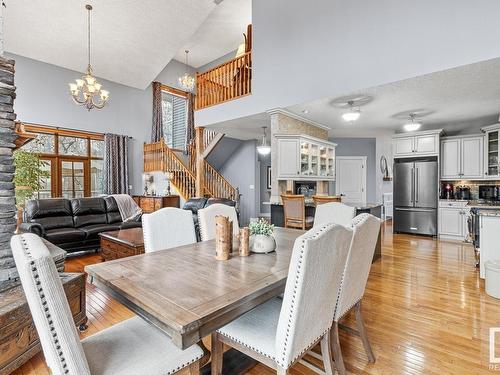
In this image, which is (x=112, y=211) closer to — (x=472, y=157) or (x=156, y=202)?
(x=156, y=202)

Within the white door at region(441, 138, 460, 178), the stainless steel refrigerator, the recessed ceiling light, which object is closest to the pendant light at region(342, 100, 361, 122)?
the recessed ceiling light

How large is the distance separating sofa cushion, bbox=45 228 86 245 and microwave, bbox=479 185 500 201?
26.6 feet

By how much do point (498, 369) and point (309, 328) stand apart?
1.61m

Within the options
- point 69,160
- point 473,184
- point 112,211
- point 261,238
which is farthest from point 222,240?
point 69,160

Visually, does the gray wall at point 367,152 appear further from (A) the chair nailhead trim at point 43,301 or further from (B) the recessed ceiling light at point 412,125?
(A) the chair nailhead trim at point 43,301

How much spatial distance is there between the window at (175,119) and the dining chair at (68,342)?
9.29 metres

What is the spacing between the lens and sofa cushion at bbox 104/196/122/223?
5.56m

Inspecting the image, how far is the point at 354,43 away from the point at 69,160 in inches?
294

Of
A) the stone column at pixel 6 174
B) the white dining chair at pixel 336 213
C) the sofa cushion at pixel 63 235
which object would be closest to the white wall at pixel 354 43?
the white dining chair at pixel 336 213

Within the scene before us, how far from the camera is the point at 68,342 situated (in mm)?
946

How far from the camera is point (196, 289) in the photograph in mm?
1289

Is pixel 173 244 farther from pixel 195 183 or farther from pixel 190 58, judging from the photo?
pixel 190 58

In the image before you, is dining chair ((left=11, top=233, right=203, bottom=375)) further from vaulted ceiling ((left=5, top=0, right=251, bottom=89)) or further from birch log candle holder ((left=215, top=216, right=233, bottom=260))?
vaulted ceiling ((left=5, top=0, right=251, bottom=89))

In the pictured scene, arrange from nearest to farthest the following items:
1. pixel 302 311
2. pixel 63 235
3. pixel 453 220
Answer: pixel 302 311 → pixel 63 235 → pixel 453 220
